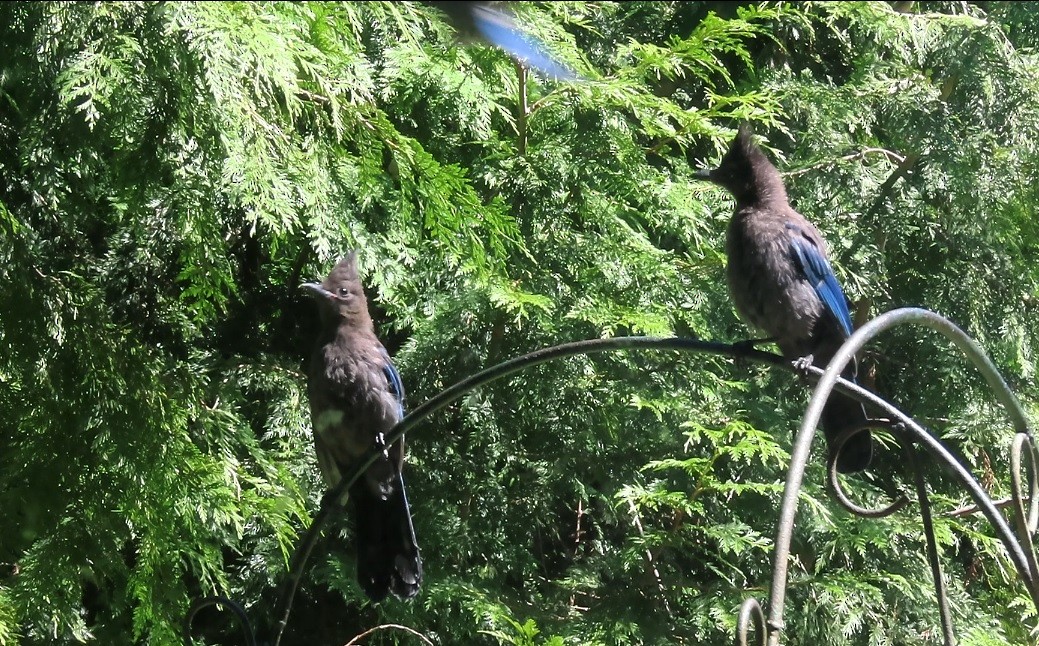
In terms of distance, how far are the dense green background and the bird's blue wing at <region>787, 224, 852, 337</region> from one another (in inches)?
33.3

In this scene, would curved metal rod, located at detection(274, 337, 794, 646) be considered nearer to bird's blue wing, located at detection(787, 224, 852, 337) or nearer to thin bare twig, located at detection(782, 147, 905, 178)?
bird's blue wing, located at detection(787, 224, 852, 337)

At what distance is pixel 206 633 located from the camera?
4965 mm

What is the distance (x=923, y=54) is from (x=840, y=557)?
8.49 feet

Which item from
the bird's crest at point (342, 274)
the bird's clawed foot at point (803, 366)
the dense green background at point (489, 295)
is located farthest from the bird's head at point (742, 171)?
the bird's crest at point (342, 274)

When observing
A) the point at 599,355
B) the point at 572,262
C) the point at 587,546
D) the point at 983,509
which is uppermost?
the point at 983,509

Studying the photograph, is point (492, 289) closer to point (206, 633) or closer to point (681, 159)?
point (681, 159)

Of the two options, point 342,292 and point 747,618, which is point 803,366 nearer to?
point 747,618

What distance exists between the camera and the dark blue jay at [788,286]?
3.33 metres

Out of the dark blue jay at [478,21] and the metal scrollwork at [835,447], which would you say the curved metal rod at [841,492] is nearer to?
the metal scrollwork at [835,447]

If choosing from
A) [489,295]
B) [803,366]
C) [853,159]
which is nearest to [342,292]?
[489,295]

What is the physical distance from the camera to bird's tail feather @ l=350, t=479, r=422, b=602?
316cm

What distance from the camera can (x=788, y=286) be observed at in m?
3.33

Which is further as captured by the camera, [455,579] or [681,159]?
[681,159]

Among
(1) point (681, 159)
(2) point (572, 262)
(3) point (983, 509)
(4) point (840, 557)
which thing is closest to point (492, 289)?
(2) point (572, 262)
